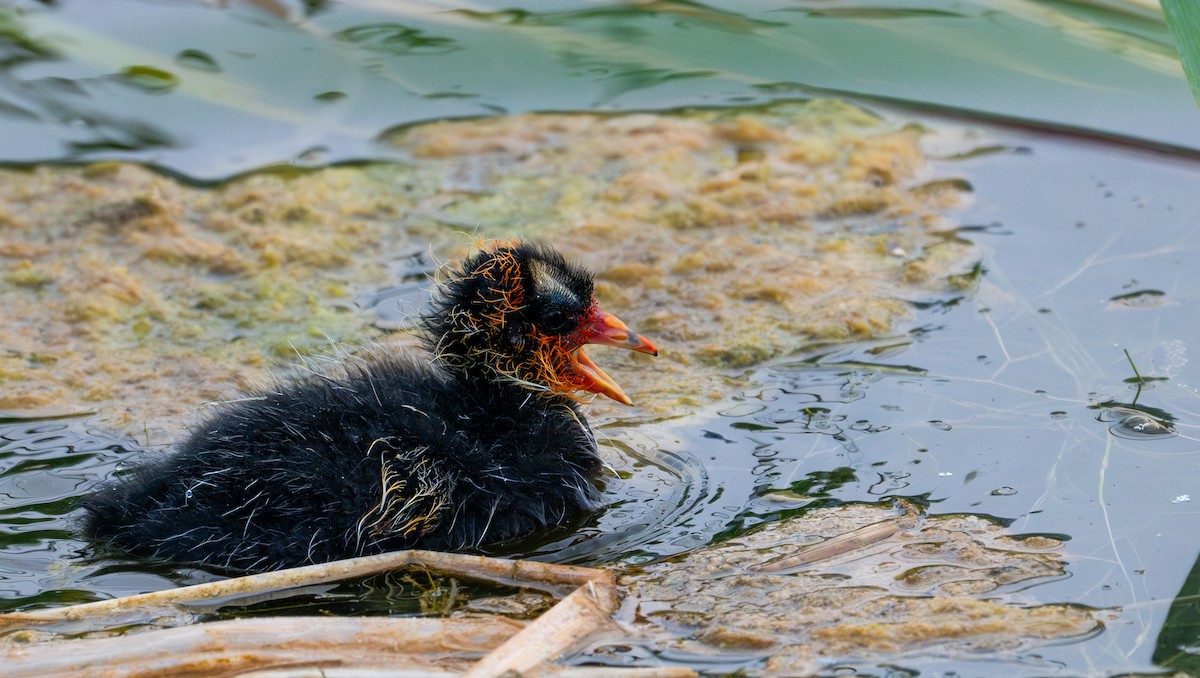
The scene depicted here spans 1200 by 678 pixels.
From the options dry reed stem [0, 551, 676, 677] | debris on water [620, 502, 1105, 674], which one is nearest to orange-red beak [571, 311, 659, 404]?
debris on water [620, 502, 1105, 674]

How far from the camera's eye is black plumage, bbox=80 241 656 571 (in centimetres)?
396

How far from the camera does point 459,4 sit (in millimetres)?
7680

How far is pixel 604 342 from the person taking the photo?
4.47m

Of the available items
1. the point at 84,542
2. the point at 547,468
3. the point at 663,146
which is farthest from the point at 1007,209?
the point at 84,542

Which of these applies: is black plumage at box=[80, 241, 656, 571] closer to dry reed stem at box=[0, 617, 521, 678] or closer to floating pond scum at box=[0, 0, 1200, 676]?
floating pond scum at box=[0, 0, 1200, 676]

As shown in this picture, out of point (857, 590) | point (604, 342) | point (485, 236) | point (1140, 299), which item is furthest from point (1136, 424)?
point (485, 236)

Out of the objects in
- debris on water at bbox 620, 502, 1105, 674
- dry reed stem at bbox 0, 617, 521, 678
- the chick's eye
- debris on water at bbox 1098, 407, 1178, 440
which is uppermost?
the chick's eye

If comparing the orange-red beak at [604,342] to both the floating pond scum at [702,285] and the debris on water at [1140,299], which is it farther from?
the debris on water at [1140,299]

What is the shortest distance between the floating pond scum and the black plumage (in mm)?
142

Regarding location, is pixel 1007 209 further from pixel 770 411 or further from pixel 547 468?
pixel 547 468

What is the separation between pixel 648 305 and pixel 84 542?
8.02 feet

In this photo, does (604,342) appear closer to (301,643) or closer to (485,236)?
(301,643)

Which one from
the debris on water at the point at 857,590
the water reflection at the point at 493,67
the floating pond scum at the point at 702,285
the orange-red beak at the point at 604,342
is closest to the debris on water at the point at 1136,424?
the floating pond scum at the point at 702,285

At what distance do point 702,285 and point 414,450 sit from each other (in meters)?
2.02
